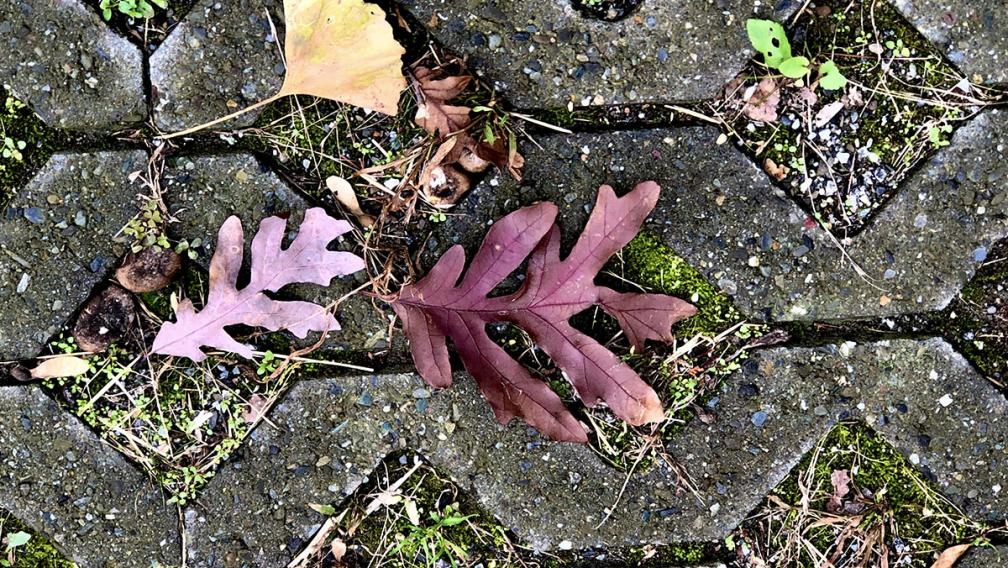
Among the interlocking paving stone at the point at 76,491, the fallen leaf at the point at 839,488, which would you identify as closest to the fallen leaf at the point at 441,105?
the interlocking paving stone at the point at 76,491

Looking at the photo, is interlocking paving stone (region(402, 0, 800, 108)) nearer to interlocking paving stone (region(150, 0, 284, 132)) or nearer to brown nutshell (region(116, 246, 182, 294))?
interlocking paving stone (region(150, 0, 284, 132))

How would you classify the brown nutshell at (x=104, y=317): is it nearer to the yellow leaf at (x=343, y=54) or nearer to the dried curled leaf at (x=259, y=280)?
the dried curled leaf at (x=259, y=280)

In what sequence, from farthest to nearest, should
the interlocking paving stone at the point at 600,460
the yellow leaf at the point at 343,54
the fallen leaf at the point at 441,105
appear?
1. the interlocking paving stone at the point at 600,460
2. the fallen leaf at the point at 441,105
3. the yellow leaf at the point at 343,54

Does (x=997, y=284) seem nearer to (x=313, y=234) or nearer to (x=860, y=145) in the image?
(x=860, y=145)

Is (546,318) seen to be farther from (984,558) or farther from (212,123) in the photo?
(984,558)

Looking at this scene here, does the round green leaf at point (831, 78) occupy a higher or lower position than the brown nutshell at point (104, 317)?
higher

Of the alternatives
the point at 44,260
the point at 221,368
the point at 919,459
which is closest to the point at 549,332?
the point at 221,368

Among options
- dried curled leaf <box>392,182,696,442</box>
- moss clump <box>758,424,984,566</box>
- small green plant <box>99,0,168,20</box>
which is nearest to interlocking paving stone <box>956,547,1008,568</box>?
moss clump <box>758,424,984,566</box>

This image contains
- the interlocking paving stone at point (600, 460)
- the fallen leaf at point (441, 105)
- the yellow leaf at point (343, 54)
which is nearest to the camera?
the yellow leaf at point (343, 54)
